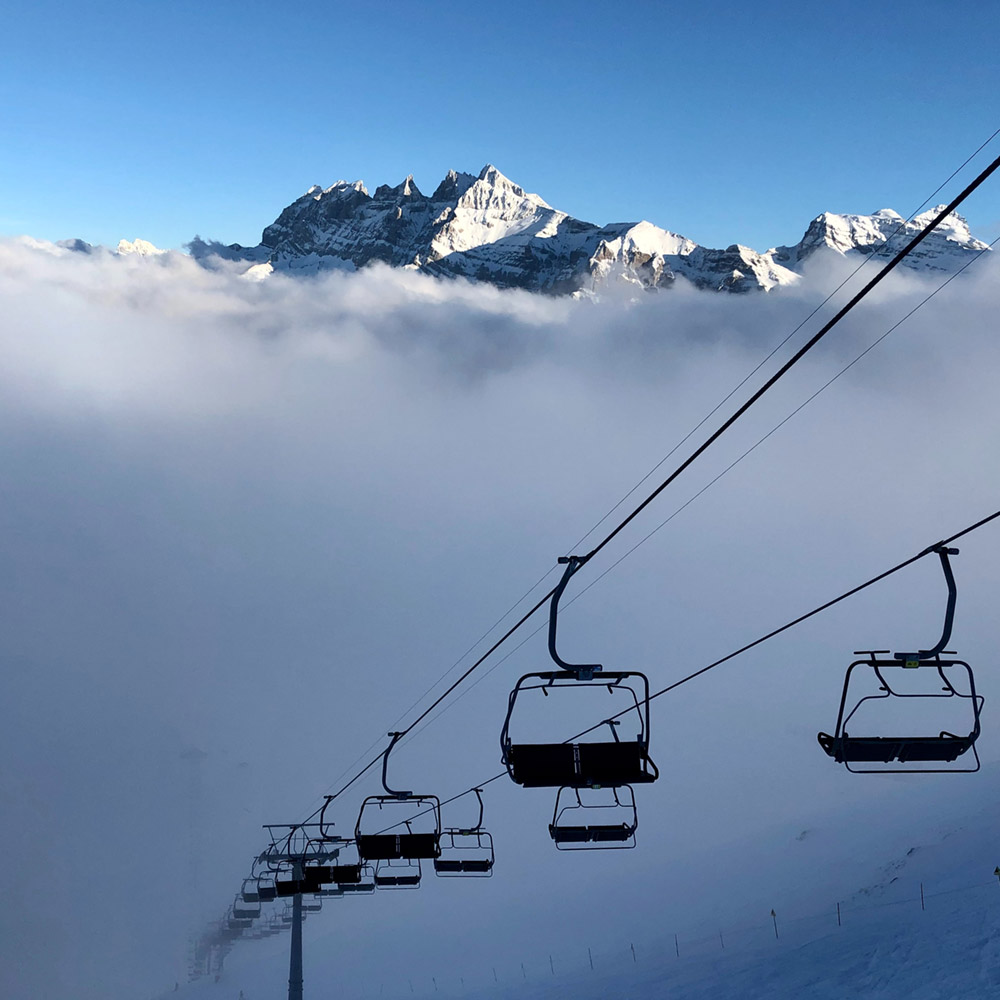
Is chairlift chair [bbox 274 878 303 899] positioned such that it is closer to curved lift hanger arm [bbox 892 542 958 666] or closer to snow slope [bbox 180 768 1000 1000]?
snow slope [bbox 180 768 1000 1000]

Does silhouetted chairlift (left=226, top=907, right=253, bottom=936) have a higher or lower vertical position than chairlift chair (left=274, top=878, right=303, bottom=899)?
lower

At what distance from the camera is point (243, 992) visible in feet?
335

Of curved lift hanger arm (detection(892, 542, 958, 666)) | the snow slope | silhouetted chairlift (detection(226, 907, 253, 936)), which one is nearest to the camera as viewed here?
curved lift hanger arm (detection(892, 542, 958, 666))

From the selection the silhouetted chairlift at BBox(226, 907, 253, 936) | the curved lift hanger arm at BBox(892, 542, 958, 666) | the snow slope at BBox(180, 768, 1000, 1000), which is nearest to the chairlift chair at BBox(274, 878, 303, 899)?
the snow slope at BBox(180, 768, 1000, 1000)

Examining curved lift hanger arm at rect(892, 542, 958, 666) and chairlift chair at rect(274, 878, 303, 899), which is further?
chairlift chair at rect(274, 878, 303, 899)

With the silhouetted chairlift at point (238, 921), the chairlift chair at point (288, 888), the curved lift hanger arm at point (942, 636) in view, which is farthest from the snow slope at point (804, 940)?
the curved lift hanger arm at point (942, 636)

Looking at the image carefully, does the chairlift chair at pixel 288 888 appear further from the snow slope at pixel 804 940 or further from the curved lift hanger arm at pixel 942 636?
the curved lift hanger arm at pixel 942 636

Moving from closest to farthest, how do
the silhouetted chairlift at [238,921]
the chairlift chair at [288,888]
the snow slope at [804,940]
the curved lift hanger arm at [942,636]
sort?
the curved lift hanger arm at [942,636], the chairlift chair at [288,888], the snow slope at [804,940], the silhouetted chairlift at [238,921]

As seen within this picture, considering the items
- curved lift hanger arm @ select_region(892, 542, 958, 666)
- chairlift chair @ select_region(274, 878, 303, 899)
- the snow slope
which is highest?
curved lift hanger arm @ select_region(892, 542, 958, 666)

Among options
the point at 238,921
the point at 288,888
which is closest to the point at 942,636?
the point at 288,888

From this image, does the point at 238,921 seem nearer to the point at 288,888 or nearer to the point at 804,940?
the point at 804,940

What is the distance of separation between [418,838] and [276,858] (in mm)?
18224

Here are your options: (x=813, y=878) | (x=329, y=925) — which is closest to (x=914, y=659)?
(x=813, y=878)

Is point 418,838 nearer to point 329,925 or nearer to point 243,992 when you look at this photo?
point 243,992
